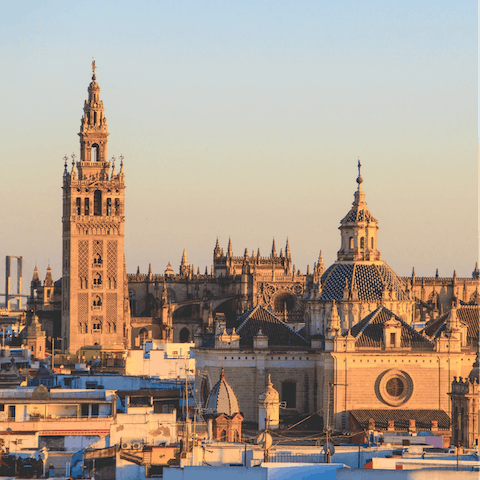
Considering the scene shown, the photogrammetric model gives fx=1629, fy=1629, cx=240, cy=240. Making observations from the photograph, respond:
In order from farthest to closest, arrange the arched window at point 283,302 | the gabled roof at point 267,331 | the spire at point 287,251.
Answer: the spire at point 287,251 < the arched window at point 283,302 < the gabled roof at point 267,331

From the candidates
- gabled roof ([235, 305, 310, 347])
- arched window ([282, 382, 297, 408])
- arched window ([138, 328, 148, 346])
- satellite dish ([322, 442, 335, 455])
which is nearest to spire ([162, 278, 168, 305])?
arched window ([138, 328, 148, 346])

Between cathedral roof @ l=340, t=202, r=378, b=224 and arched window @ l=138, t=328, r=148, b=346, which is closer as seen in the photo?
cathedral roof @ l=340, t=202, r=378, b=224

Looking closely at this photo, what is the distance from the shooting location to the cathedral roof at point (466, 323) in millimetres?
81162

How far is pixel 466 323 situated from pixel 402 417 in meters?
16.1

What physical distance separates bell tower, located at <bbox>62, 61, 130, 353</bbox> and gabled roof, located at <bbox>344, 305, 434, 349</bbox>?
59723 millimetres

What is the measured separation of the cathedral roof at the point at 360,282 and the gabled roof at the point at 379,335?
320cm

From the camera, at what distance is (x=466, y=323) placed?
89875 millimetres

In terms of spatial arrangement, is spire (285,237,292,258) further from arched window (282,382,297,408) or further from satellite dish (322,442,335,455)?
satellite dish (322,442,335,455)

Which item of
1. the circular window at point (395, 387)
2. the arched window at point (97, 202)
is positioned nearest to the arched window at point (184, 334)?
the arched window at point (97, 202)

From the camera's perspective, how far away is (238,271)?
537ft

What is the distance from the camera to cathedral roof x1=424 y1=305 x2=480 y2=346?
81.2m

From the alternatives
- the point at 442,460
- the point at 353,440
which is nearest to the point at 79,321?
the point at 353,440

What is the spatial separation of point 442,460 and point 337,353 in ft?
94.4

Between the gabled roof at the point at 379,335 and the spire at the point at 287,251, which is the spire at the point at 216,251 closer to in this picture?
the spire at the point at 287,251
